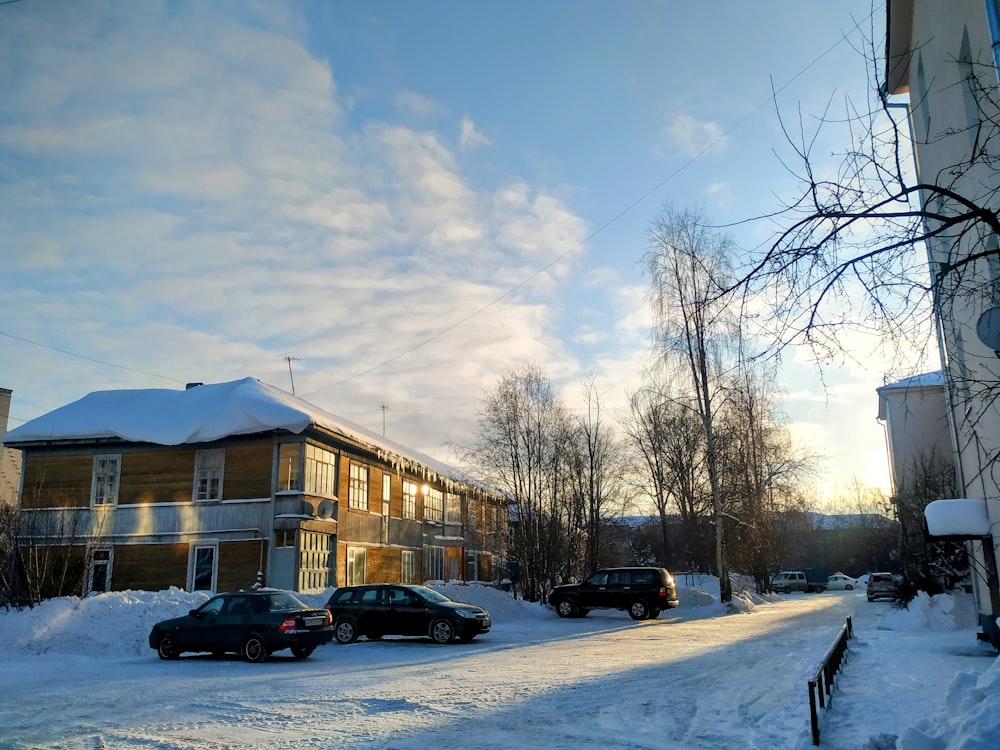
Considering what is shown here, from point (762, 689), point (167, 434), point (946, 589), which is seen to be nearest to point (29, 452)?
point (167, 434)

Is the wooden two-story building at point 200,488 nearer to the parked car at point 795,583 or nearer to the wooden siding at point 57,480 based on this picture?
the wooden siding at point 57,480

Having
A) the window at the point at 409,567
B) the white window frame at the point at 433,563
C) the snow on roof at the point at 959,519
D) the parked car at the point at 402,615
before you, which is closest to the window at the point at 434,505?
the white window frame at the point at 433,563

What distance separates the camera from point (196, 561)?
27.4 m

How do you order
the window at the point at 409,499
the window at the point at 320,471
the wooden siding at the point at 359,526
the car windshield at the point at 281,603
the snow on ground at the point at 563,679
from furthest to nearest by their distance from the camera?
the window at the point at 409,499
the wooden siding at the point at 359,526
the window at the point at 320,471
the car windshield at the point at 281,603
the snow on ground at the point at 563,679

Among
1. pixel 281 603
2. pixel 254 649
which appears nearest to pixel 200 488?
pixel 281 603

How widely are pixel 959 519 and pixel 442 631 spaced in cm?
1185

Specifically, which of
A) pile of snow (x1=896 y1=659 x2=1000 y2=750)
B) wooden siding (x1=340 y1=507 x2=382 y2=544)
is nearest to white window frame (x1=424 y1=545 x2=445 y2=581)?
wooden siding (x1=340 y1=507 x2=382 y2=544)

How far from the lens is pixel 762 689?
1180cm

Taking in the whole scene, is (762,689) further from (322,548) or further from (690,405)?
(690,405)

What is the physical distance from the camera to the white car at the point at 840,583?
7312 centimetres

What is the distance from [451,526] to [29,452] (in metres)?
19.8

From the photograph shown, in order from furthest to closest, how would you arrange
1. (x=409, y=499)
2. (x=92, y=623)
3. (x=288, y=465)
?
(x=409, y=499) → (x=288, y=465) → (x=92, y=623)

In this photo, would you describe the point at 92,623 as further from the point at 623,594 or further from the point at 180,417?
the point at 623,594

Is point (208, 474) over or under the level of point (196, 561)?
over
